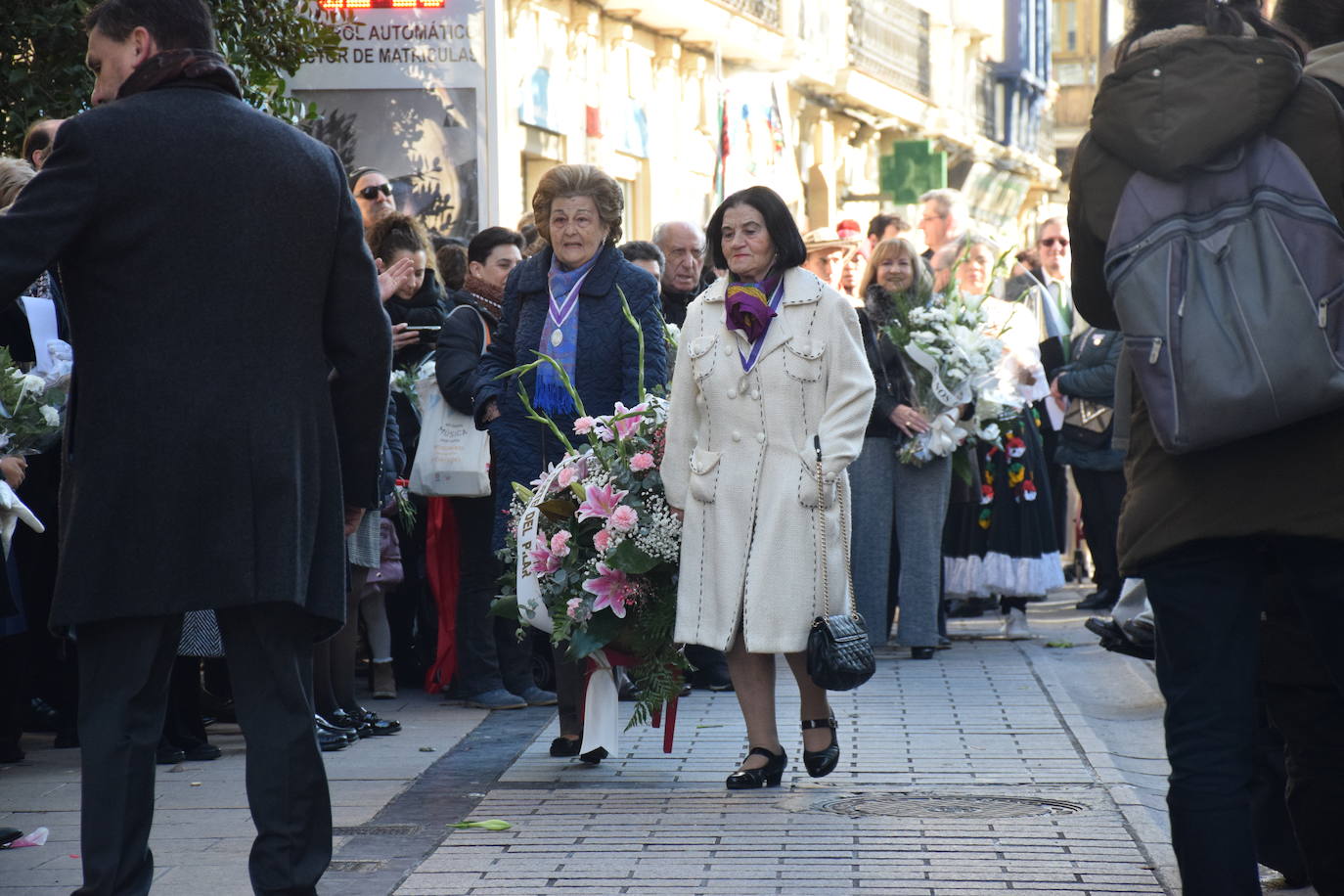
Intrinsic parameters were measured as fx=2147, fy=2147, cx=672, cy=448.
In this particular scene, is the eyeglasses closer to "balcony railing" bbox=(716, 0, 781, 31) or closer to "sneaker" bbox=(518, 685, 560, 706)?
"sneaker" bbox=(518, 685, 560, 706)

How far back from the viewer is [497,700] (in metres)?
9.15

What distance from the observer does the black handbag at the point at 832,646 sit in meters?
6.71

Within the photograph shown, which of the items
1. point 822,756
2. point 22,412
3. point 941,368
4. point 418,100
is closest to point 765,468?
point 822,756

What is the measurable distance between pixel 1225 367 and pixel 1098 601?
10.2 metres

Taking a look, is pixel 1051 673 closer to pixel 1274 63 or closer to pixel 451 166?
pixel 1274 63

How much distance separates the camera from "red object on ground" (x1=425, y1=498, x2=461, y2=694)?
31.6ft

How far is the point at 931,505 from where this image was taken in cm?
1115

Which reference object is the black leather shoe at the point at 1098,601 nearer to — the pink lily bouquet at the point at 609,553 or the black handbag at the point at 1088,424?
the black handbag at the point at 1088,424

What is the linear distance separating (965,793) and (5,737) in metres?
3.43

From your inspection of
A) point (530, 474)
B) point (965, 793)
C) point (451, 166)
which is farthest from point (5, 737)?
point (451, 166)

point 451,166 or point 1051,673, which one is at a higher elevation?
point 451,166

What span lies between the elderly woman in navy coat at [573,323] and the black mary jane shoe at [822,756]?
152cm

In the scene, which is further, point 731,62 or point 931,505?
point 731,62

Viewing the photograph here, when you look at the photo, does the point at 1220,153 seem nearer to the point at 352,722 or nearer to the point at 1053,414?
the point at 352,722
